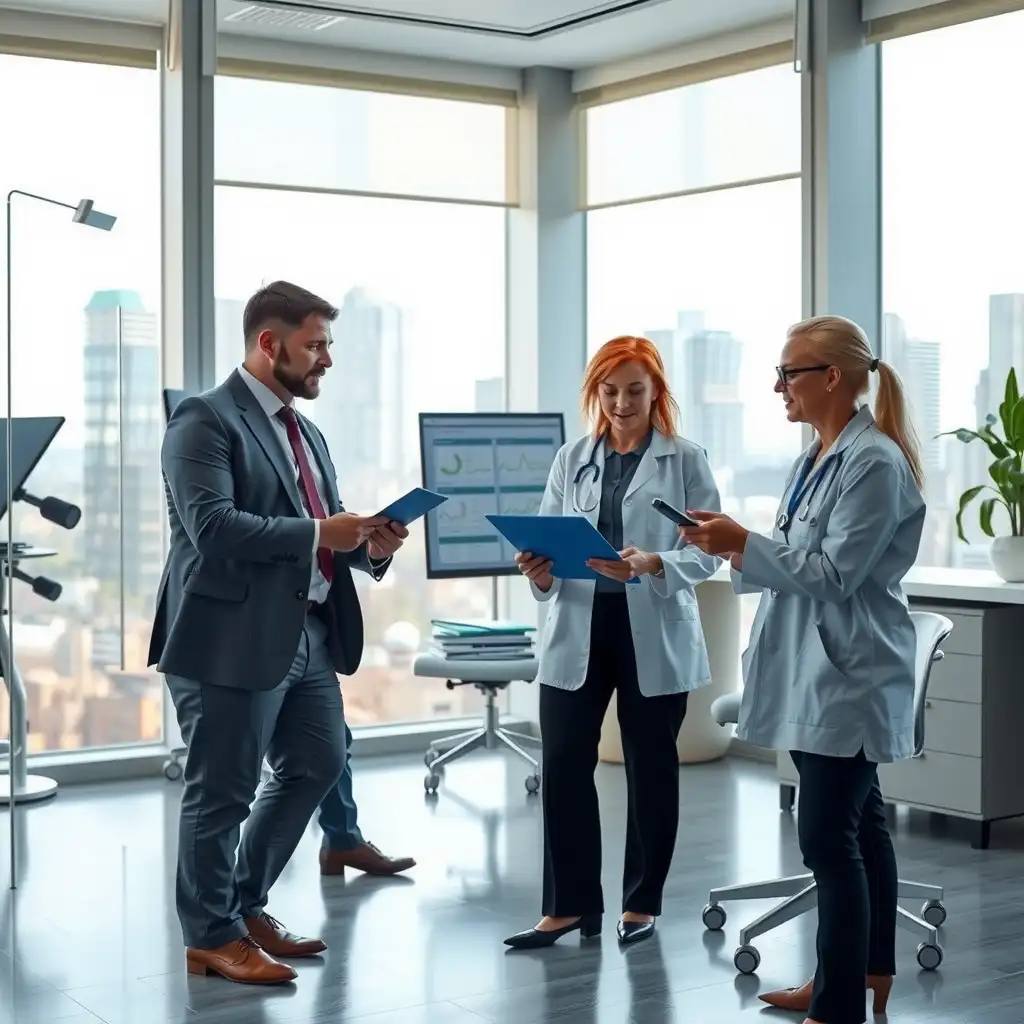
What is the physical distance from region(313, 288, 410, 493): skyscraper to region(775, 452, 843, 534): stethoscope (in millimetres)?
3868

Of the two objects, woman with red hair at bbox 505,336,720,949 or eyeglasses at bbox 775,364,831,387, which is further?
woman with red hair at bbox 505,336,720,949

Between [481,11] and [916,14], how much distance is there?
1.70 meters

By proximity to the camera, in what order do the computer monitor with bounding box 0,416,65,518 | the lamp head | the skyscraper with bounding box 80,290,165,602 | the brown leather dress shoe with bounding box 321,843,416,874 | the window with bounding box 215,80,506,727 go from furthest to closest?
1. the window with bounding box 215,80,506,727
2. the skyscraper with bounding box 80,290,165,602
3. the computer monitor with bounding box 0,416,65,518
4. the lamp head
5. the brown leather dress shoe with bounding box 321,843,416,874

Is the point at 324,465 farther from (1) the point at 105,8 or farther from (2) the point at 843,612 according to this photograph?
(1) the point at 105,8

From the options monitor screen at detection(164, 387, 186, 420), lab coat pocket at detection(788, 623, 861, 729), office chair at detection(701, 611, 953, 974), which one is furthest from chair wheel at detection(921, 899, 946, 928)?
monitor screen at detection(164, 387, 186, 420)

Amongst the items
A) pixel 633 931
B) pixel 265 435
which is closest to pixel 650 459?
pixel 265 435

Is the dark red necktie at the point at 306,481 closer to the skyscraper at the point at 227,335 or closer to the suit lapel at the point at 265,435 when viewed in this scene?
the suit lapel at the point at 265,435

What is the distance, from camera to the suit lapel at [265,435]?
3734 millimetres

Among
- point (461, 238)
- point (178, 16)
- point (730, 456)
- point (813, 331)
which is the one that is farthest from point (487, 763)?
point (813, 331)

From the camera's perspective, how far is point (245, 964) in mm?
3760

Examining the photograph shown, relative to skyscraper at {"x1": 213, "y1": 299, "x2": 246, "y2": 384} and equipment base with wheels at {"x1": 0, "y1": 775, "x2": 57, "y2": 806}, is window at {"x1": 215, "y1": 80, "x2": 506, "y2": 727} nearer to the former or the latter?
skyscraper at {"x1": 213, "y1": 299, "x2": 246, "y2": 384}

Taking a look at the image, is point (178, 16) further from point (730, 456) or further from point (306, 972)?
point (306, 972)

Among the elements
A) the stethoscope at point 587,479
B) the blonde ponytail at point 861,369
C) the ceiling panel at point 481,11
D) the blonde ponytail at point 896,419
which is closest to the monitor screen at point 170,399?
the ceiling panel at point 481,11

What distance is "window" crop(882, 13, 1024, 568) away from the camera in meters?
5.91
